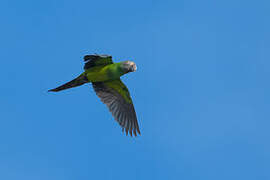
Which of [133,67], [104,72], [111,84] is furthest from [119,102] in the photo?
[133,67]

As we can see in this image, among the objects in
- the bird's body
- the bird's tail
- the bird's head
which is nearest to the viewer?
the bird's head

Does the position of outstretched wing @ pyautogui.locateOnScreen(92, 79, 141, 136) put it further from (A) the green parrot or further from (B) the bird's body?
(B) the bird's body

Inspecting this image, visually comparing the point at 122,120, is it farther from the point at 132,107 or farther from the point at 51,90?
the point at 51,90

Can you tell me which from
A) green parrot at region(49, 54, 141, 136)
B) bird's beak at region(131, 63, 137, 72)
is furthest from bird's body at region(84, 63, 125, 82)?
bird's beak at region(131, 63, 137, 72)

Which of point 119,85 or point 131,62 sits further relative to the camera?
point 119,85

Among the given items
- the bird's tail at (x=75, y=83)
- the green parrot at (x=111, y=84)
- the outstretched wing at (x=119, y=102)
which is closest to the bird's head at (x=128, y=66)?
the green parrot at (x=111, y=84)

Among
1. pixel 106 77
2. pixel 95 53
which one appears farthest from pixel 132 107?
pixel 95 53

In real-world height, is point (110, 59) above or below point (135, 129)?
above
